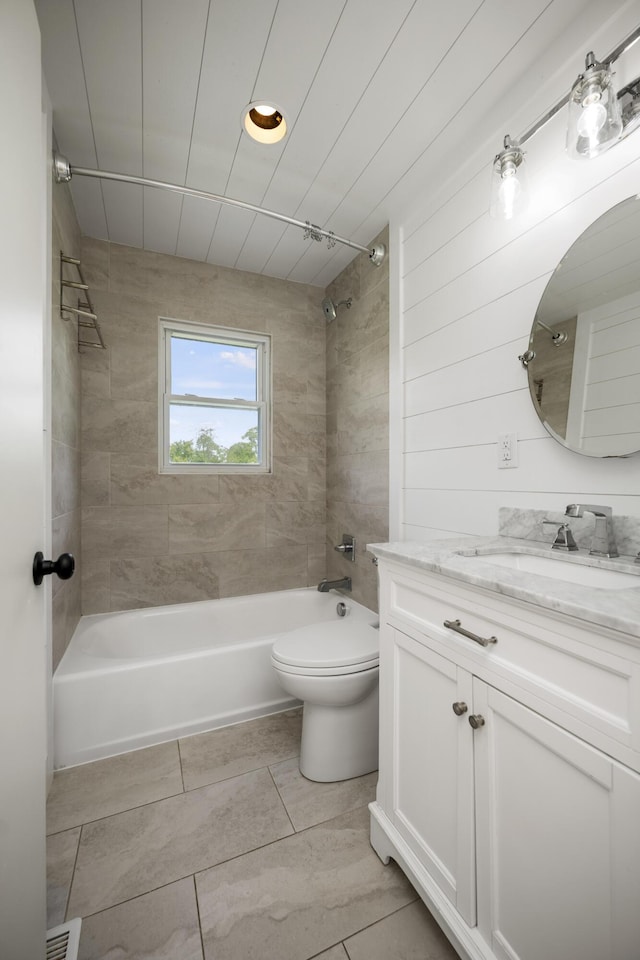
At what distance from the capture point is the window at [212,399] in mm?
2445

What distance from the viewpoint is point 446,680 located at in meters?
0.92

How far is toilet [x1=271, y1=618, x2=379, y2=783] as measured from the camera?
1441 mm

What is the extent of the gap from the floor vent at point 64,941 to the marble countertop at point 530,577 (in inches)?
46.8

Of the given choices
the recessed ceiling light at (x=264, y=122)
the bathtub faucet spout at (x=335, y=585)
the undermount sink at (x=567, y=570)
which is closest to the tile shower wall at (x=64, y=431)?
the recessed ceiling light at (x=264, y=122)

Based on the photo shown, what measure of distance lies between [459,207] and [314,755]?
7.29 ft

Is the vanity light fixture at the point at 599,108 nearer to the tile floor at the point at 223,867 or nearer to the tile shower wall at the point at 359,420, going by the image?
the tile shower wall at the point at 359,420

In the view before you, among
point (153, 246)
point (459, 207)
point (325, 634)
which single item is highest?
point (153, 246)

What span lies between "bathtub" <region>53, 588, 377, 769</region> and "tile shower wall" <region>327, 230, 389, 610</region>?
40cm

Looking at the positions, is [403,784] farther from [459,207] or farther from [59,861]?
[459,207]

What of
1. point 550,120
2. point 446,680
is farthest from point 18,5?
point 446,680

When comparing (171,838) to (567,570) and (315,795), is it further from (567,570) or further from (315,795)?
(567,570)

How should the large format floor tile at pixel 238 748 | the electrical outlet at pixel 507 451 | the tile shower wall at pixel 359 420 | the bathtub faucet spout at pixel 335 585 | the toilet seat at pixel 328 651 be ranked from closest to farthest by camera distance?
the electrical outlet at pixel 507 451
the toilet seat at pixel 328 651
the large format floor tile at pixel 238 748
the tile shower wall at pixel 359 420
the bathtub faucet spout at pixel 335 585

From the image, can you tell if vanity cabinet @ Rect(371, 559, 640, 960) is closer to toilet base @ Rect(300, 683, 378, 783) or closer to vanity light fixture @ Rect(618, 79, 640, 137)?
toilet base @ Rect(300, 683, 378, 783)

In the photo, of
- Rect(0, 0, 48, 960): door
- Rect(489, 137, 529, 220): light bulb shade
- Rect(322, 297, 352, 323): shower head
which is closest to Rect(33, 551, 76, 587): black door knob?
Rect(0, 0, 48, 960): door
